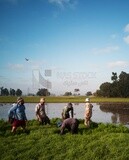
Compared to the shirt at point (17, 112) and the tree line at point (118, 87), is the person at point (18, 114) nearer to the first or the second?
the shirt at point (17, 112)

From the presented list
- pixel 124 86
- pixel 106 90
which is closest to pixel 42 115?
pixel 124 86

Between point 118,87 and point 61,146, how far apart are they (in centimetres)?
11081

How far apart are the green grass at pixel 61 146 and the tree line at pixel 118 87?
10802 centimetres

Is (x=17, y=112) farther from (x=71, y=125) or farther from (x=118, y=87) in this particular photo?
(x=118, y=87)

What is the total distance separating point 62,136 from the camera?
46.9 feet

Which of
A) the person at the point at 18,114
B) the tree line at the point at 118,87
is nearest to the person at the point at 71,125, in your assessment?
the person at the point at 18,114

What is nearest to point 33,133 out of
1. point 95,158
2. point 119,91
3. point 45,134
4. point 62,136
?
point 45,134

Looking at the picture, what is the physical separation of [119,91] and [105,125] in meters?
106

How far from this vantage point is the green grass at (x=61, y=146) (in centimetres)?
1209

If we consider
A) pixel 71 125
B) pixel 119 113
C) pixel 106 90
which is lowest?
pixel 119 113

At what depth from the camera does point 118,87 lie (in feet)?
398

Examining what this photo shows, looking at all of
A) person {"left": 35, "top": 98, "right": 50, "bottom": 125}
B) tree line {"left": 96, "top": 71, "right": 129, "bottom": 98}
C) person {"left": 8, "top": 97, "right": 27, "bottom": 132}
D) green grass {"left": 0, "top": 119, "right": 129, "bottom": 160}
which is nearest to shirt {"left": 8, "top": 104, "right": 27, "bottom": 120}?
person {"left": 8, "top": 97, "right": 27, "bottom": 132}

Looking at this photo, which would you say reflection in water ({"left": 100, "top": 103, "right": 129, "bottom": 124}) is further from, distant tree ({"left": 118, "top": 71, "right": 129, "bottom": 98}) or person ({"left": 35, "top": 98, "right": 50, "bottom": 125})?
distant tree ({"left": 118, "top": 71, "right": 129, "bottom": 98})

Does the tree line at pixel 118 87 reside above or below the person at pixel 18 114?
above
